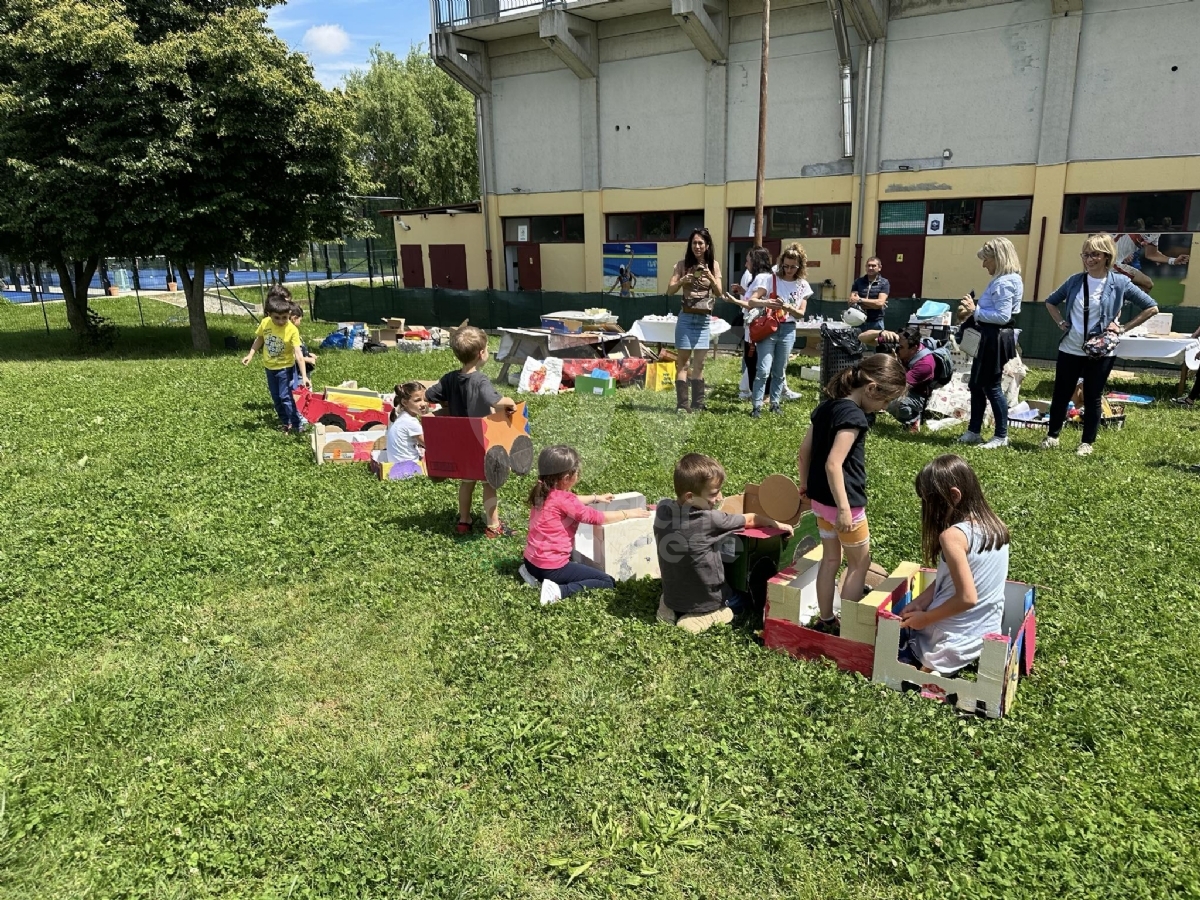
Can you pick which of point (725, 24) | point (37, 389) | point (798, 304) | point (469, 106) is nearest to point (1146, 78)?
point (725, 24)

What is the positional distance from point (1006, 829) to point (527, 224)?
25242 millimetres

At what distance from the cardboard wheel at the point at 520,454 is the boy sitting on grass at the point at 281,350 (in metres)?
4.15

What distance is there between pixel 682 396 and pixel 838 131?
13.5 meters

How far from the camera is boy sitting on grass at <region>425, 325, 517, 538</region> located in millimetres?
5512

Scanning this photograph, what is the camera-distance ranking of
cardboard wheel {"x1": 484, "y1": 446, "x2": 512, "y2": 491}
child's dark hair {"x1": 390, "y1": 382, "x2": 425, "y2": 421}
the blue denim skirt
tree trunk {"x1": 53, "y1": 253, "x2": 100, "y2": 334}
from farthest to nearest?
1. tree trunk {"x1": 53, "y1": 253, "x2": 100, "y2": 334}
2. the blue denim skirt
3. child's dark hair {"x1": 390, "y1": 382, "x2": 425, "y2": 421}
4. cardboard wheel {"x1": 484, "y1": 446, "x2": 512, "y2": 491}

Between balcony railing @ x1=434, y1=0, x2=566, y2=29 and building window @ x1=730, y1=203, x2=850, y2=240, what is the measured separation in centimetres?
903

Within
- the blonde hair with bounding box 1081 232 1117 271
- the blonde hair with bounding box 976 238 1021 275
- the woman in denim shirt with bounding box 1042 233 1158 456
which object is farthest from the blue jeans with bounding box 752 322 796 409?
the blonde hair with bounding box 1081 232 1117 271

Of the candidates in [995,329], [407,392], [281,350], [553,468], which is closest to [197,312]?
[281,350]

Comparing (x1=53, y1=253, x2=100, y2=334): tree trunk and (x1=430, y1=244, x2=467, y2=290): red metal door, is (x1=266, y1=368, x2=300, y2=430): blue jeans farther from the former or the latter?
(x1=430, y1=244, x2=467, y2=290): red metal door

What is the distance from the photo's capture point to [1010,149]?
18.0 m

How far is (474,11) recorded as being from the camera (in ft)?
79.4

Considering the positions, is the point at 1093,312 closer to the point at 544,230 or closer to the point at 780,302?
the point at 780,302

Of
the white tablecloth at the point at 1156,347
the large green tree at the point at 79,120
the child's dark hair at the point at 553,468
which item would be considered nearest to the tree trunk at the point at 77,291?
the large green tree at the point at 79,120

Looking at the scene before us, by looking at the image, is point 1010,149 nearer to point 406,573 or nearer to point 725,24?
point 725,24
